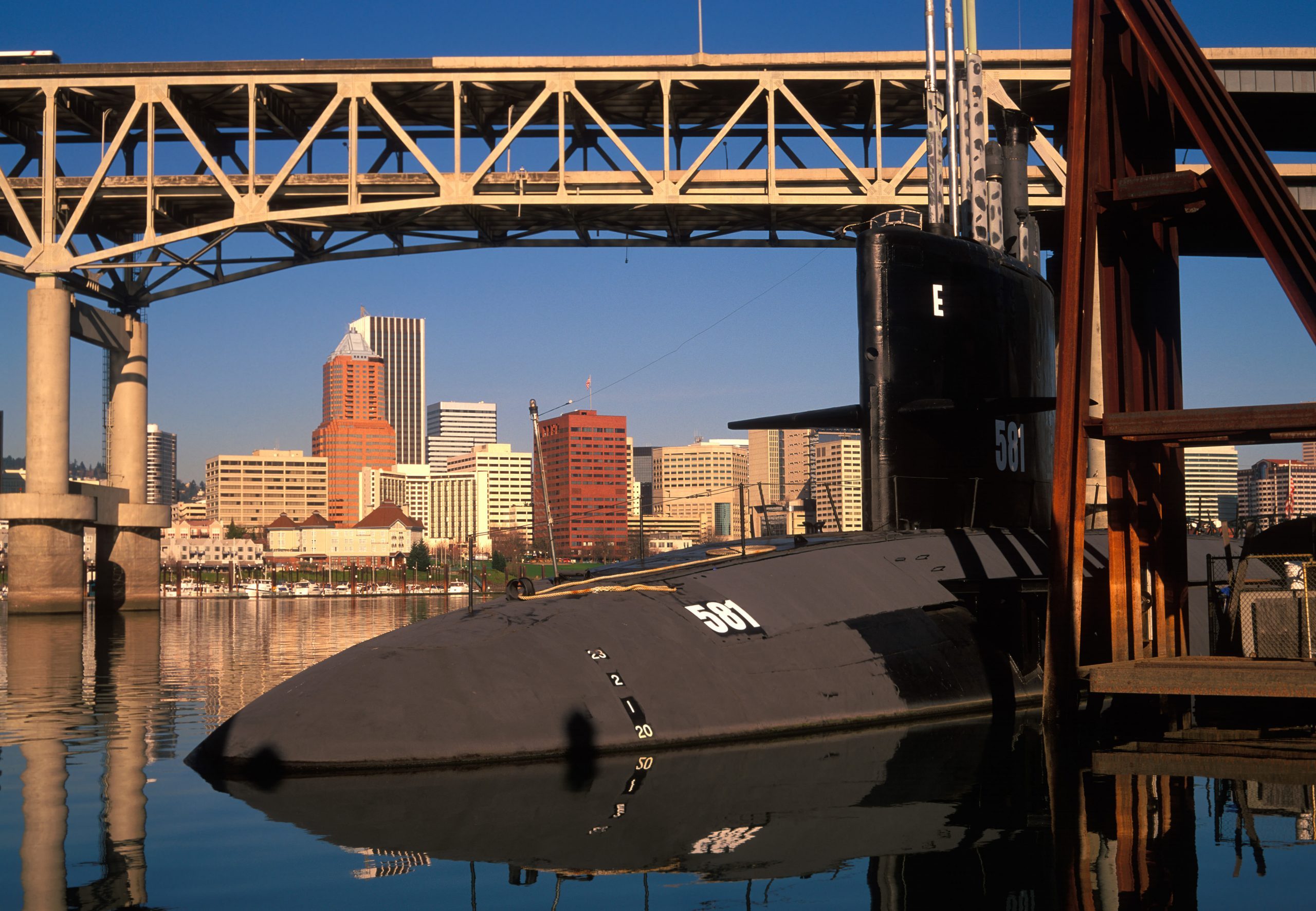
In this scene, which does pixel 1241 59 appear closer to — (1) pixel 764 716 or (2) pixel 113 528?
(1) pixel 764 716

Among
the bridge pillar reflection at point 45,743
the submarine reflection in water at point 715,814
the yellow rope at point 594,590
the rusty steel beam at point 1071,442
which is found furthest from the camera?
the yellow rope at point 594,590

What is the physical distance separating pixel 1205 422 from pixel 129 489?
46340mm

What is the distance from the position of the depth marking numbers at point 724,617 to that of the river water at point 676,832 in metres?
1.53

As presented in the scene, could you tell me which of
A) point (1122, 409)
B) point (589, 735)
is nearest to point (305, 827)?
point (589, 735)

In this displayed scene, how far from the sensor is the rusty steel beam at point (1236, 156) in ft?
50.9

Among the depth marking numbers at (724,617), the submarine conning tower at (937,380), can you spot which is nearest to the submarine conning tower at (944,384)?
the submarine conning tower at (937,380)

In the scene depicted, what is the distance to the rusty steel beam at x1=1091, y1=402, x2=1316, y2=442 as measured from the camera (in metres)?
15.0

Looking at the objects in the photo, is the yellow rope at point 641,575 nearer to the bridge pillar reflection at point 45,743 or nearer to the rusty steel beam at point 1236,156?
the bridge pillar reflection at point 45,743

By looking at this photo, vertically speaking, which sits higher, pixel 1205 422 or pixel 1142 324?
pixel 1142 324

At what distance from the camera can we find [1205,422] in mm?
15266

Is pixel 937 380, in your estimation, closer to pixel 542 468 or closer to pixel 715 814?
pixel 542 468

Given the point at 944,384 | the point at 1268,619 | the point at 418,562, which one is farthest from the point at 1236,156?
the point at 418,562

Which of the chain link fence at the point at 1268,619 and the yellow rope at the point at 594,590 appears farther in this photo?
the yellow rope at the point at 594,590

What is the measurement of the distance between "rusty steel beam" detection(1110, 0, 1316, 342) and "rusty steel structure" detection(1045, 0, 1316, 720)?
0.02 metres
